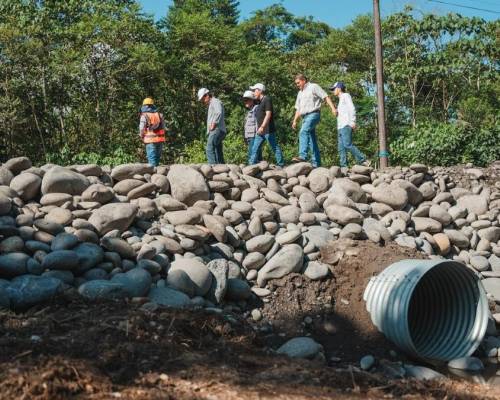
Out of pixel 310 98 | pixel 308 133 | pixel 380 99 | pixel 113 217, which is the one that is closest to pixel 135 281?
pixel 113 217

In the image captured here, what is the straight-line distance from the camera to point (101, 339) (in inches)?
161

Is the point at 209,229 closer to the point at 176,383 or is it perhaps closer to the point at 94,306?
the point at 94,306

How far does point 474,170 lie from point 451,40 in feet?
32.2

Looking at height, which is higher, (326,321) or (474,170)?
(474,170)

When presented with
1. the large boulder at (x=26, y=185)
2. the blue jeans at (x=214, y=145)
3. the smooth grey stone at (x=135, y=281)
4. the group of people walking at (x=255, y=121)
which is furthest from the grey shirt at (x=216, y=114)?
the smooth grey stone at (x=135, y=281)

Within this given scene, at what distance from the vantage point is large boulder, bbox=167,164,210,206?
7.53 metres

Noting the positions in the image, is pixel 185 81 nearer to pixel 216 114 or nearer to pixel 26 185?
pixel 216 114

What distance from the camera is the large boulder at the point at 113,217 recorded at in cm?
659

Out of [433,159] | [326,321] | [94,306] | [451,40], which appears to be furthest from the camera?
[451,40]

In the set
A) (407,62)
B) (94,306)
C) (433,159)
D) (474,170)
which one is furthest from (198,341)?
(407,62)

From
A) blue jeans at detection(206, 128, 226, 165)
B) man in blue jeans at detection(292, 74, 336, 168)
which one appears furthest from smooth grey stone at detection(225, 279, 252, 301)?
man in blue jeans at detection(292, 74, 336, 168)

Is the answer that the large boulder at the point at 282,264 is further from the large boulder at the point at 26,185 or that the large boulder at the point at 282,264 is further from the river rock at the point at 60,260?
the large boulder at the point at 26,185

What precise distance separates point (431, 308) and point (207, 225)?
2685 millimetres

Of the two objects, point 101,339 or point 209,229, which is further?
point 209,229
